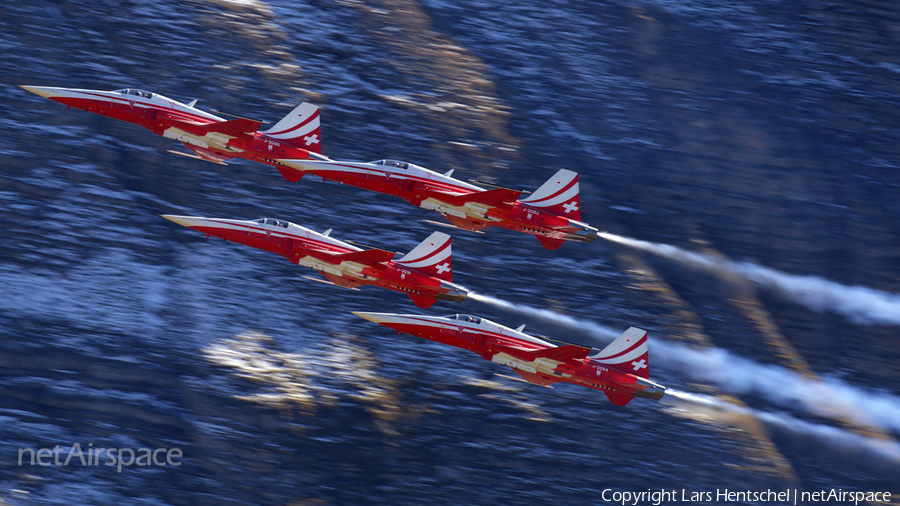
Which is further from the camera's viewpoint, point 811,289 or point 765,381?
point 811,289

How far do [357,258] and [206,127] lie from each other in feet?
37.5

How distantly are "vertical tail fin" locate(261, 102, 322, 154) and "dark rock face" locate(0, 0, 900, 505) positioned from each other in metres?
11.2

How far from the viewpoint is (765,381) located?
5975 cm

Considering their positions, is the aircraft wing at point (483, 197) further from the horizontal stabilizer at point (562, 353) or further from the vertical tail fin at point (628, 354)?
the vertical tail fin at point (628, 354)

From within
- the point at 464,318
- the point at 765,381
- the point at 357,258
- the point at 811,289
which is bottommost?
the point at 765,381

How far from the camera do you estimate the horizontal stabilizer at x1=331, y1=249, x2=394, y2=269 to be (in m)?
48.3

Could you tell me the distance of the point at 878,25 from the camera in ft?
273

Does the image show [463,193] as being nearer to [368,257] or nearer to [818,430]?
[368,257]

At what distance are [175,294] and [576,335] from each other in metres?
26.5

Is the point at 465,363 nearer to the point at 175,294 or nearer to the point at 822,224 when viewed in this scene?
the point at 175,294

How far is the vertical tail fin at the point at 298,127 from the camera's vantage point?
50.2m

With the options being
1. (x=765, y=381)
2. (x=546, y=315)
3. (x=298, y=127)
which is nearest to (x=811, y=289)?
(x=765, y=381)

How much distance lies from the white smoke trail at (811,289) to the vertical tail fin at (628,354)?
49.4 ft

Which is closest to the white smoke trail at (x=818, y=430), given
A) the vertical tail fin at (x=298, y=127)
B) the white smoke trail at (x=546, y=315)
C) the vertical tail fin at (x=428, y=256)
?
the white smoke trail at (x=546, y=315)
